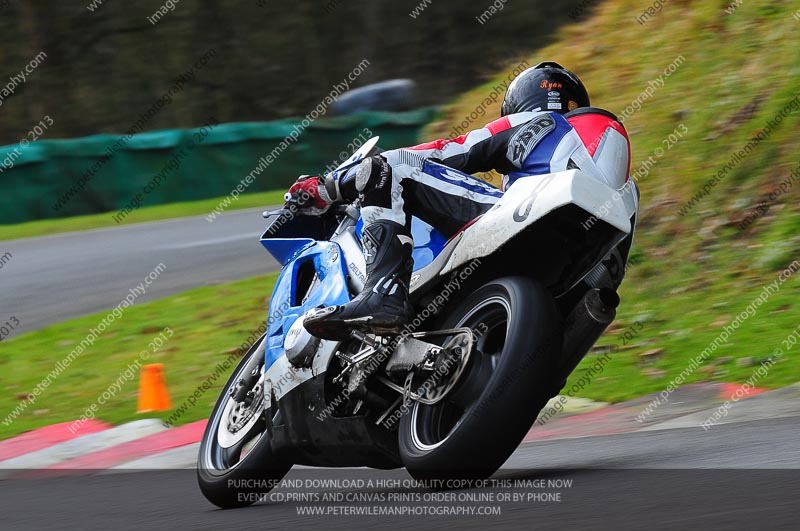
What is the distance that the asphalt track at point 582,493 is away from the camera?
3.70 m

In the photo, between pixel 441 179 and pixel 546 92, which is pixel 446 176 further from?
pixel 546 92

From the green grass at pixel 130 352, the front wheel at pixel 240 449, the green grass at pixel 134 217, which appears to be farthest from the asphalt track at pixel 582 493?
the green grass at pixel 134 217

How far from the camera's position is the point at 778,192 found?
9.76 m

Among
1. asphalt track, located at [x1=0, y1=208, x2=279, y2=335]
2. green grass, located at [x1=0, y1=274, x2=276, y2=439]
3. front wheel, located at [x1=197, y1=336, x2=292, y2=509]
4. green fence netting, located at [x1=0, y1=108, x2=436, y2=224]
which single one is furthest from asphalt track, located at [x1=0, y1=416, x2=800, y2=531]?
green fence netting, located at [x1=0, y1=108, x2=436, y2=224]

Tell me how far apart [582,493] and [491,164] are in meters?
1.53

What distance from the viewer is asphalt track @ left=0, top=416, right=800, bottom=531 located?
370 centimetres

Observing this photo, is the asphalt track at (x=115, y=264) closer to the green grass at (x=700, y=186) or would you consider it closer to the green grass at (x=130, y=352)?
the green grass at (x=130, y=352)

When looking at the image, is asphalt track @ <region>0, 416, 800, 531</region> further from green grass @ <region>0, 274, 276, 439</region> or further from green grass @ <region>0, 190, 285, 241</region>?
green grass @ <region>0, 190, 285, 241</region>

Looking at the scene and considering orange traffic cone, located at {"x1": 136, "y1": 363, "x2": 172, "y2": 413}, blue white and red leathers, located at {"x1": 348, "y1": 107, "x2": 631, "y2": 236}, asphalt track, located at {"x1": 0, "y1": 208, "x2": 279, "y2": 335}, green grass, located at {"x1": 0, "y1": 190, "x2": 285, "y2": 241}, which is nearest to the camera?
blue white and red leathers, located at {"x1": 348, "y1": 107, "x2": 631, "y2": 236}

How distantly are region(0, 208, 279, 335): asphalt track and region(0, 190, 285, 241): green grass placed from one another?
802mm

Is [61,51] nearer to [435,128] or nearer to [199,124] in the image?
[199,124]

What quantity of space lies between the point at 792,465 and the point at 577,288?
3.74 feet

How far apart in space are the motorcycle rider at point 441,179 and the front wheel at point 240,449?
85cm

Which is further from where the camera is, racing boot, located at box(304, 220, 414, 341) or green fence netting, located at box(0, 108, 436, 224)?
green fence netting, located at box(0, 108, 436, 224)
